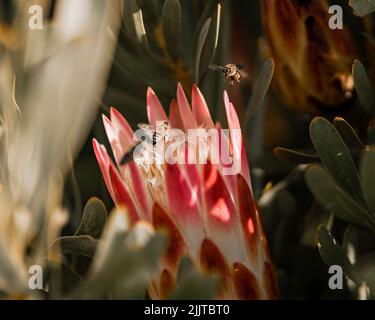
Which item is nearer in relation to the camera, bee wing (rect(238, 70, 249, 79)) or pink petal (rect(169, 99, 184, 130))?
pink petal (rect(169, 99, 184, 130))

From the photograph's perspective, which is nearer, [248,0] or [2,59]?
[2,59]

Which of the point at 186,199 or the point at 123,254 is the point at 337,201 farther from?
the point at 123,254

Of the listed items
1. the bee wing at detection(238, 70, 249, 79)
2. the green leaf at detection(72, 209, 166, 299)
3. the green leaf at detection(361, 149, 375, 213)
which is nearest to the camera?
the green leaf at detection(72, 209, 166, 299)

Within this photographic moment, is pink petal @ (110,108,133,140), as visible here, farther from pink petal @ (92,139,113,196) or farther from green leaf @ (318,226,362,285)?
green leaf @ (318,226,362,285)

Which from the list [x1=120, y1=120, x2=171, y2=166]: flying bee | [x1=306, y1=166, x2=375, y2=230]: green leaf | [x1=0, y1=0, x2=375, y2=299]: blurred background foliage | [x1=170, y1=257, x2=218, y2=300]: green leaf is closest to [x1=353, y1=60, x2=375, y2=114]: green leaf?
[x1=0, y1=0, x2=375, y2=299]: blurred background foliage

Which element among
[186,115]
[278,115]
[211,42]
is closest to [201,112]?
[186,115]

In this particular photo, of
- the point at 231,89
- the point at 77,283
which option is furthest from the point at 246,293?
the point at 231,89
